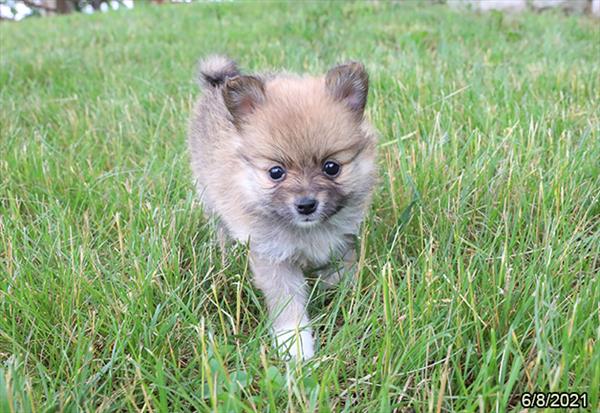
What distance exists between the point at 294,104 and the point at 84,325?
1.00 metres

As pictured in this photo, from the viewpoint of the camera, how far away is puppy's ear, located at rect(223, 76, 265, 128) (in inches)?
81.0

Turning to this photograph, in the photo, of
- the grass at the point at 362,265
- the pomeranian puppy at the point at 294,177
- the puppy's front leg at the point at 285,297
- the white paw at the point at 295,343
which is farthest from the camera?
the pomeranian puppy at the point at 294,177

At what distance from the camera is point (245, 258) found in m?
2.12

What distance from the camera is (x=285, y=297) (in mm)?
1904

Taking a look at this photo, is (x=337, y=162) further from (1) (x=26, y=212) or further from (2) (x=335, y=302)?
(1) (x=26, y=212)

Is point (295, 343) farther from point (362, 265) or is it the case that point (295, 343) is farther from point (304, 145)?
point (304, 145)

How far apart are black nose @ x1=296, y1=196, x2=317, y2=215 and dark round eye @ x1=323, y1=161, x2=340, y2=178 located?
14 centimetres

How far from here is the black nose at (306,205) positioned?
1.87 meters

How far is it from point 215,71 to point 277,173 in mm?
1067

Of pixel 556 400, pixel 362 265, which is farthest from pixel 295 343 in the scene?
pixel 556 400

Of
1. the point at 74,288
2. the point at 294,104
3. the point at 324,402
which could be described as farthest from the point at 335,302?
the point at 74,288

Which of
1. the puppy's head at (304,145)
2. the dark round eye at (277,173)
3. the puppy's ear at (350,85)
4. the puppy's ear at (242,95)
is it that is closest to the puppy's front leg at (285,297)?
the puppy's head at (304,145)

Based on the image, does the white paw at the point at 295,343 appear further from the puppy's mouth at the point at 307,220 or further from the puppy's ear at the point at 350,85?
the puppy's ear at the point at 350,85

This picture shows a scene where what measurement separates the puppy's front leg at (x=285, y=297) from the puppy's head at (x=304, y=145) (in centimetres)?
18
